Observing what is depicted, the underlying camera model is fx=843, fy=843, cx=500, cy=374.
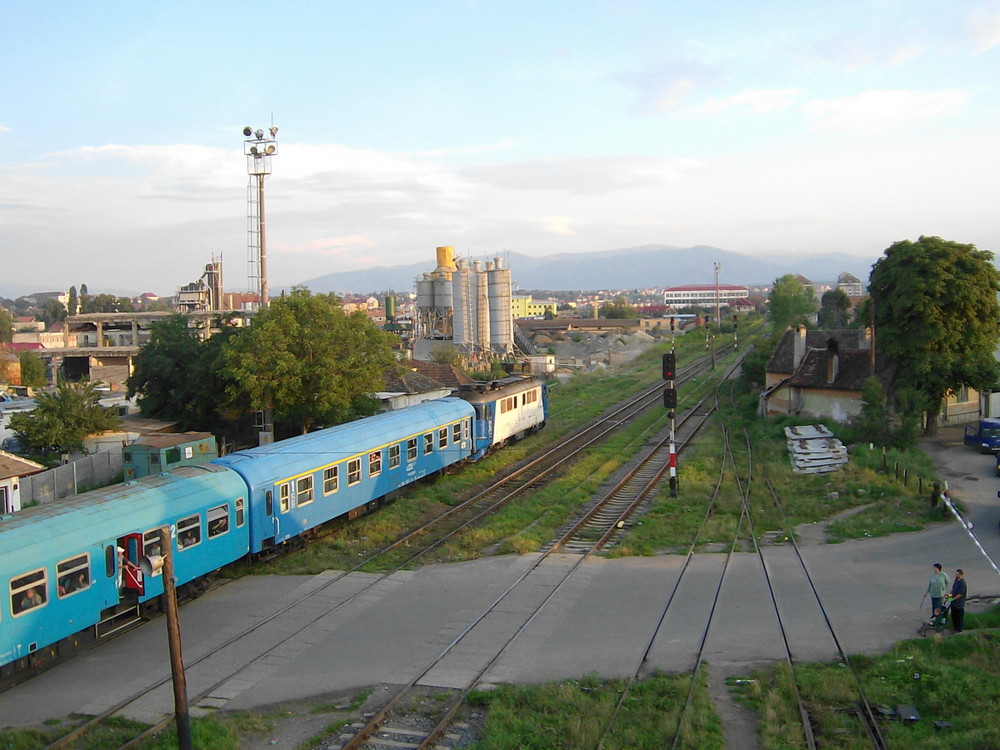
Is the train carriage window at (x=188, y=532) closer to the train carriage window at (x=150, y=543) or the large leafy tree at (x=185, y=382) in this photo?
the train carriage window at (x=150, y=543)

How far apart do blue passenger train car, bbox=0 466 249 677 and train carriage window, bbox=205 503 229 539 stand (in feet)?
0.06

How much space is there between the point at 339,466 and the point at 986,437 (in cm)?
2247

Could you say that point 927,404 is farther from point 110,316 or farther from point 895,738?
point 110,316

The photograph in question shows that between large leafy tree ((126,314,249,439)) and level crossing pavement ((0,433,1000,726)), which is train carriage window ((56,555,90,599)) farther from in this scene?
large leafy tree ((126,314,249,439))

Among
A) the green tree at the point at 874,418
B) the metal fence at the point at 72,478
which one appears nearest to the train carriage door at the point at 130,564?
the metal fence at the point at 72,478

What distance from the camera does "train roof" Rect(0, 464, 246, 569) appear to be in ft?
42.1

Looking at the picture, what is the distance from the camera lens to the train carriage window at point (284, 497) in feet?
60.0

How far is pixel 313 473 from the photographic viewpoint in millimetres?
19469

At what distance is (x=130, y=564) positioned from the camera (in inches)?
546

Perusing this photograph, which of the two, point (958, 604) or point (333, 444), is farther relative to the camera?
point (333, 444)

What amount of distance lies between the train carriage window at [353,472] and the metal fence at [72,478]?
10.5 metres

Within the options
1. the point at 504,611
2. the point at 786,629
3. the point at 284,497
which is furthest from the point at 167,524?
the point at 786,629

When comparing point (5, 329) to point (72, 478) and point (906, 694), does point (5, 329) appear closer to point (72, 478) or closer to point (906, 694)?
point (72, 478)

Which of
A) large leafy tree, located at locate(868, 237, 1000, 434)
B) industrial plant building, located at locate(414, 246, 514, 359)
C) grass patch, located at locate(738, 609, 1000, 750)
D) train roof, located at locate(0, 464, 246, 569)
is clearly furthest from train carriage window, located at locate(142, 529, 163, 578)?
industrial plant building, located at locate(414, 246, 514, 359)
